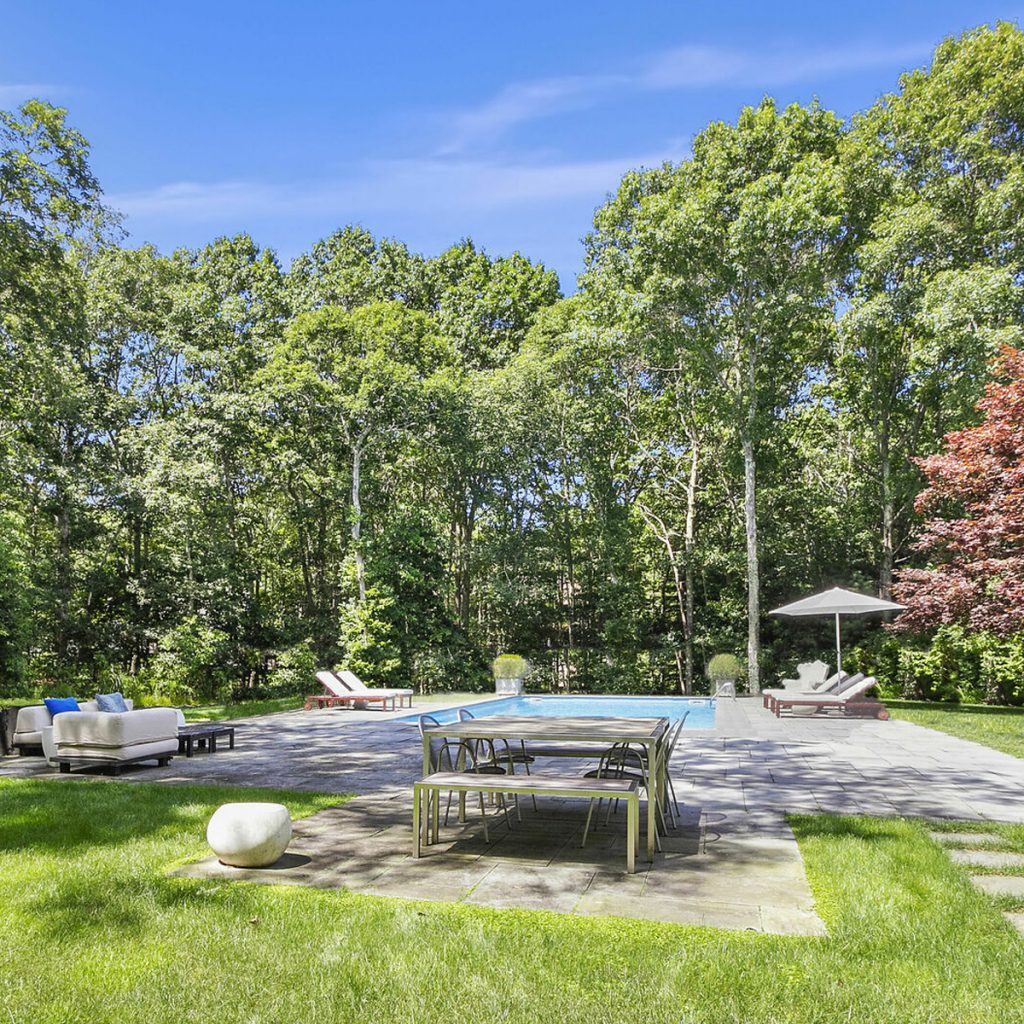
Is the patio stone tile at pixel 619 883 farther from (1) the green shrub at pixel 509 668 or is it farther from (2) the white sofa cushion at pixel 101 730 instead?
(1) the green shrub at pixel 509 668

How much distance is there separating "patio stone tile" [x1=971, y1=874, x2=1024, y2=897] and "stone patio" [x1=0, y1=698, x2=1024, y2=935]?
0.86m

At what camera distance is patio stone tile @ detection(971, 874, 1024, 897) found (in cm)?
370

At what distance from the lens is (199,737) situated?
855cm

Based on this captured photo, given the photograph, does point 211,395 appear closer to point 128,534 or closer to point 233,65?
point 128,534

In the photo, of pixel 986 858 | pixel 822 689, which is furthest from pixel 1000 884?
pixel 822 689

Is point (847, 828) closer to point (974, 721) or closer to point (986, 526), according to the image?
point (974, 721)

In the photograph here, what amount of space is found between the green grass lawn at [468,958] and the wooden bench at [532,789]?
710 mm

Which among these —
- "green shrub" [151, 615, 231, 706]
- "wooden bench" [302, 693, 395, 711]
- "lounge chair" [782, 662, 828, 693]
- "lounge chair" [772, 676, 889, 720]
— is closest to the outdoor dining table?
"lounge chair" [772, 676, 889, 720]

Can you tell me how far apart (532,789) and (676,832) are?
136 centimetres

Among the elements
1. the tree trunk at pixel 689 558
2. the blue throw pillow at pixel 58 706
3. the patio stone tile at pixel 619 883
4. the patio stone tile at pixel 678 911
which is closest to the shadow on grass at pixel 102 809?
the blue throw pillow at pixel 58 706

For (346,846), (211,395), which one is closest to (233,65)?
(211,395)

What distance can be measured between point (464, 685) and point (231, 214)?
1375cm

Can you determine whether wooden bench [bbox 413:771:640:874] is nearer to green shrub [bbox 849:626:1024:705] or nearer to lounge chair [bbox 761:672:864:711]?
lounge chair [bbox 761:672:864:711]

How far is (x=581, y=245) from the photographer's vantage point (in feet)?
64.5
